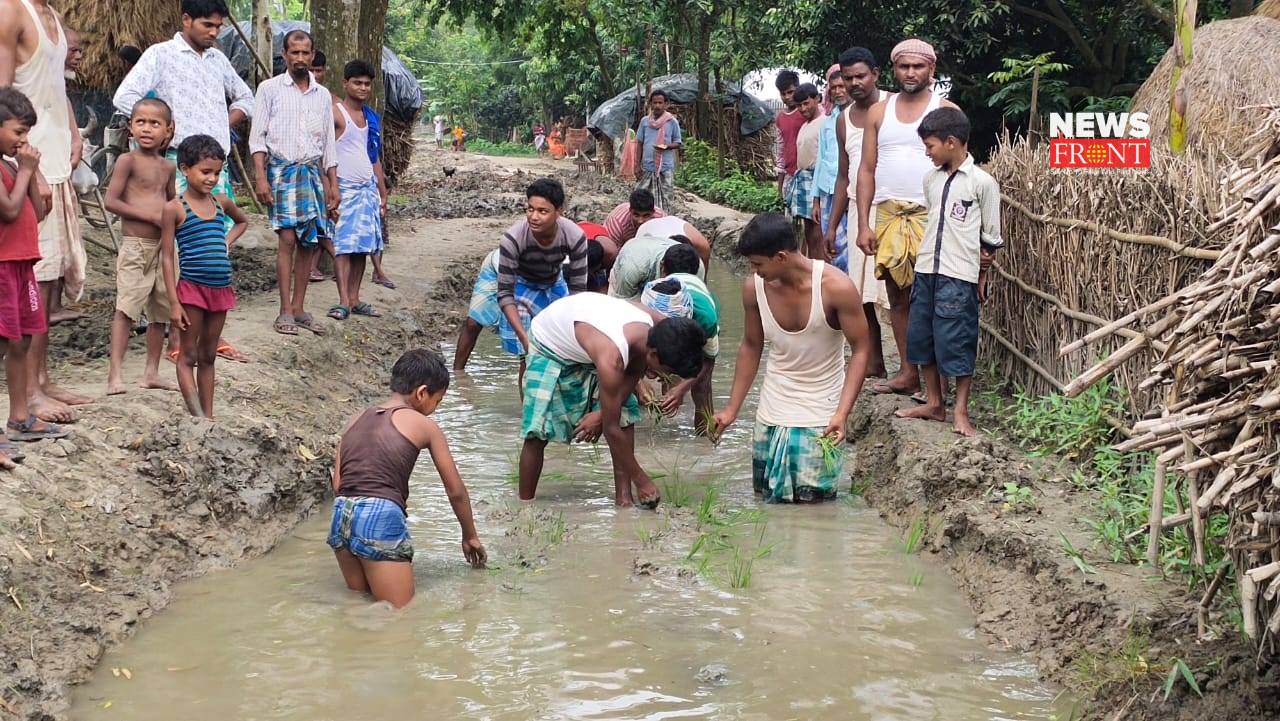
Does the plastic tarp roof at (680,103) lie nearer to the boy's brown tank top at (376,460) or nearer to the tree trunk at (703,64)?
the tree trunk at (703,64)

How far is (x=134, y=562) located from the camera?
477 cm

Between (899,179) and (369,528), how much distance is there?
365 centimetres

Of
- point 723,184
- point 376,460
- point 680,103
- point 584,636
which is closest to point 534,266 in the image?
point 376,460

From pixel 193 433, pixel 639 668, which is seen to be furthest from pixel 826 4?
pixel 639 668

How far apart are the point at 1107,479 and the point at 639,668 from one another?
226 centimetres

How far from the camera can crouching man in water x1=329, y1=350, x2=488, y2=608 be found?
4.59 metres

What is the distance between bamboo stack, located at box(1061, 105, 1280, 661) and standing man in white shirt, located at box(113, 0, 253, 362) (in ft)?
16.5

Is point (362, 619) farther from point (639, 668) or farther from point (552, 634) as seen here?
point (639, 668)

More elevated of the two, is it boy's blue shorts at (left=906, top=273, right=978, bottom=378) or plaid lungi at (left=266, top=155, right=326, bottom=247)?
plaid lungi at (left=266, top=155, right=326, bottom=247)

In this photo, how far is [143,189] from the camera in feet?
19.3

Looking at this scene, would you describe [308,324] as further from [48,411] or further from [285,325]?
[48,411]

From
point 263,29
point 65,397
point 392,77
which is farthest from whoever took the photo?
point 392,77

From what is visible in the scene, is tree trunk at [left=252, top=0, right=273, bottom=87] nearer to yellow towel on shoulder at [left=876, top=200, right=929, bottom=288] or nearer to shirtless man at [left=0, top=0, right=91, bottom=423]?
shirtless man at [left=0, top=0, right=91, bottom=423]

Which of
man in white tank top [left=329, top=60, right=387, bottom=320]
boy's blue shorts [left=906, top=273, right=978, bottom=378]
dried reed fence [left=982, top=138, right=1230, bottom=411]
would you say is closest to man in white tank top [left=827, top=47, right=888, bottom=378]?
dried reed fence [left=982, top=138, right=1230, bottom=411]
